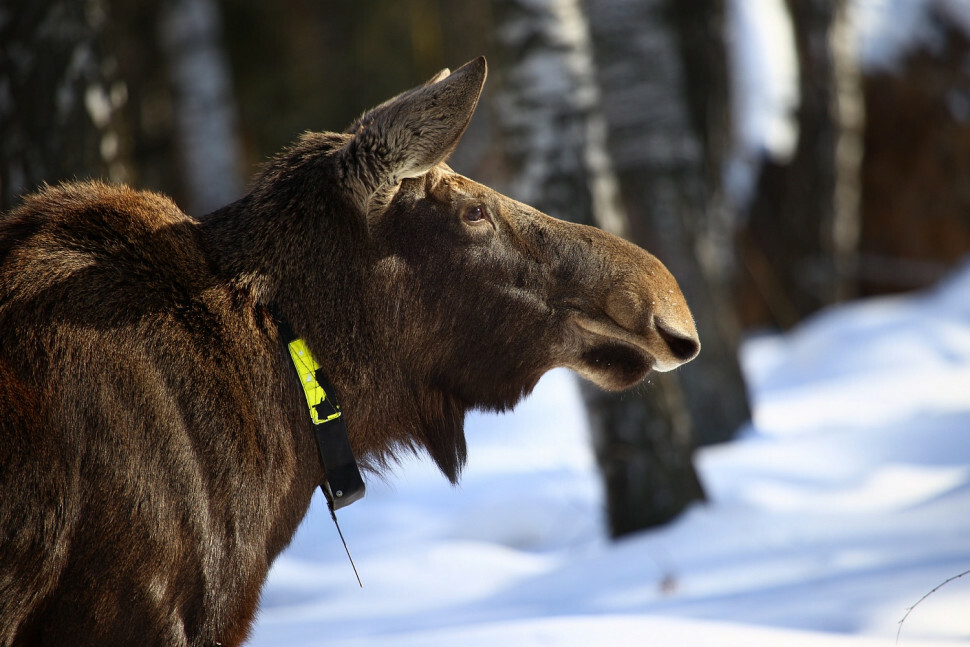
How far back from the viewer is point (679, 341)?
10.2 ft

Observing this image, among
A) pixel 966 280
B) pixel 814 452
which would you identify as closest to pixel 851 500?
pixel 814 452

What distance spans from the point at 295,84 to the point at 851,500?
43.9ft

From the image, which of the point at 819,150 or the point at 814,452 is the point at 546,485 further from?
the point at 819,150

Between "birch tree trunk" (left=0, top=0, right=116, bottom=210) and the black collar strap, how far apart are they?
1975 mm

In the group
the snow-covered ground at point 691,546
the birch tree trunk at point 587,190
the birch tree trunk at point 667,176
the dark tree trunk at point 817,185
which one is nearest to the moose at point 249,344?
the snow-covered ground at point 691,546

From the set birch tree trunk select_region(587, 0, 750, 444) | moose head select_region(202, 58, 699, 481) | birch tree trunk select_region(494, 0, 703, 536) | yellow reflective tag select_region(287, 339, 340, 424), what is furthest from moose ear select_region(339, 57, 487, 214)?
birch tree trunk select_region(587, 0, 750, 444)

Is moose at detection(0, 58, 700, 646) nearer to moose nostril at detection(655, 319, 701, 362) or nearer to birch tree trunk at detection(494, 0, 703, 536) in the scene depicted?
moose nostril at detection(655, 319, 701, 362)

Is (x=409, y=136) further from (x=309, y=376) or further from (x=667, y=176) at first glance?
(x=667, y=176)

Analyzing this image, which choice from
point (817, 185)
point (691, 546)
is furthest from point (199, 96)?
point (691, 546)

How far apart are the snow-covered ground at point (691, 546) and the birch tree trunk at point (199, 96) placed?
4.37m

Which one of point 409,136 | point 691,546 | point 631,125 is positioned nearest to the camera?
point 409,136

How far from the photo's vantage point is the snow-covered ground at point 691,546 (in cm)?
332

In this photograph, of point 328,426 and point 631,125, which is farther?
point 631,125

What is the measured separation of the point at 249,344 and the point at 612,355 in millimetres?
1204
